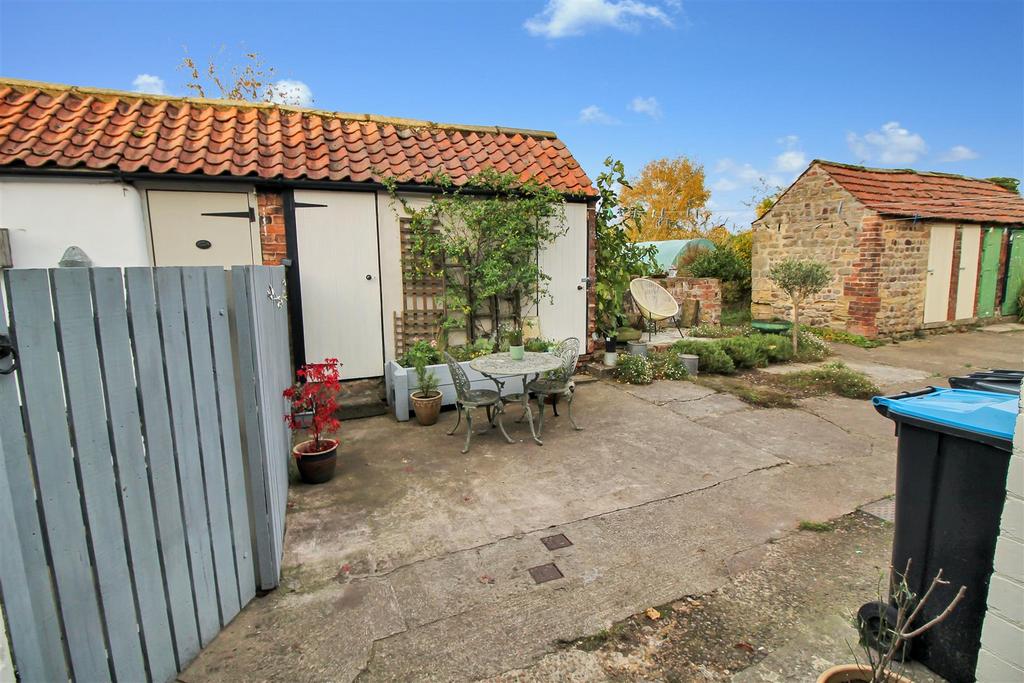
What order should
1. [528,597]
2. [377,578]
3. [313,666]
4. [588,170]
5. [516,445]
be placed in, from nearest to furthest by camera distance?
1. [313,666]
2. [528,597]
3. [377,578]
4. [516,445]
5. [588,170]

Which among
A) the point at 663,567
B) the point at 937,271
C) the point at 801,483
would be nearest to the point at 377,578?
the point at 663,567

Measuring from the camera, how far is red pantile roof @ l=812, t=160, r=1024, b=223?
1139 cm

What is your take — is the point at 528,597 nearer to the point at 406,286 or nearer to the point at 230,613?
the point at 230,613

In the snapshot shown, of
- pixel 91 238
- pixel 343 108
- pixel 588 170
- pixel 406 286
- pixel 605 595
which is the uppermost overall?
pixel 343 108

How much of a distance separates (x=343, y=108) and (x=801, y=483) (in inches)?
298

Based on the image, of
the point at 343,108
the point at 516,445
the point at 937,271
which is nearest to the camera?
the point at 516,445

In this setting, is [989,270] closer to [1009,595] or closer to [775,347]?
[775,347]

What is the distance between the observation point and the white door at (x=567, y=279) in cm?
755

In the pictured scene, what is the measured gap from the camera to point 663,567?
3.07 meters

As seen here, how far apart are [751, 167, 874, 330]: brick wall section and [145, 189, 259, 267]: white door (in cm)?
1200

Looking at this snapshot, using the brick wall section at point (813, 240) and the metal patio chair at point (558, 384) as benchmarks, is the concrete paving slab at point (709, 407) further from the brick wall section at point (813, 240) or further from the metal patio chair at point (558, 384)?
the brick wall section at point (813, 240)

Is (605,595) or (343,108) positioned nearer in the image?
(605,595)

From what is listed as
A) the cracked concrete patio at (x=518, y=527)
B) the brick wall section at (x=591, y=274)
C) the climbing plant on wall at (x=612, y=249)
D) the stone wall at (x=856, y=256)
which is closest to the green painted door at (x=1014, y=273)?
the stone wall at (x=856, y=256)

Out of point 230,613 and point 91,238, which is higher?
point 91,238
